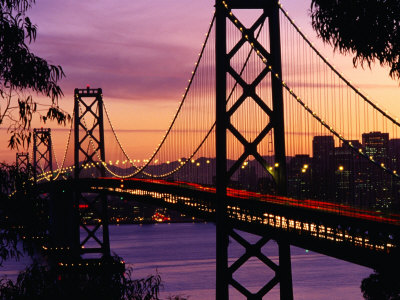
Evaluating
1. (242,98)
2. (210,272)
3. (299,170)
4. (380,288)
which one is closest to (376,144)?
(242,98)

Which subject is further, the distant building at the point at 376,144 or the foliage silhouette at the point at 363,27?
the distant building at the point at 376,144

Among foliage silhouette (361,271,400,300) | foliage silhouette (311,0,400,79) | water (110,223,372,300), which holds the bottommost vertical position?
water (110,223,372,300)

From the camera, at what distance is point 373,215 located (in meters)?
23.0

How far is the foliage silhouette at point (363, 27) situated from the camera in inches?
461

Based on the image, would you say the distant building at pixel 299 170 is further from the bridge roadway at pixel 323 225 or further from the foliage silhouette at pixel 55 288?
the foliage silhouette at pixel 55 288

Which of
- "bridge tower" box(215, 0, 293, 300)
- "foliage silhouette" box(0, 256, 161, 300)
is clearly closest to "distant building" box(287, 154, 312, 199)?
"bridge tower" box(215, 0, 293, 300)

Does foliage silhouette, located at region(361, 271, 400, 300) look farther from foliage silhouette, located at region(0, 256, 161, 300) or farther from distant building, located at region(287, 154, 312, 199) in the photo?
foliage silhouette, located at region(0, 256, 161, 300)

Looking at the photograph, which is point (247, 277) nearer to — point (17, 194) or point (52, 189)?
point (52, 189)

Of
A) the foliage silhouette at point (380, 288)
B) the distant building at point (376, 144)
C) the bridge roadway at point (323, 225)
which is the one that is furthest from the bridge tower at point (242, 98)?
the foliage silhouette at point (380, 288)

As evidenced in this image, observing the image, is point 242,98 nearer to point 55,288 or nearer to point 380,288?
point 380,288

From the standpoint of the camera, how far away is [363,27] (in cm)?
1201

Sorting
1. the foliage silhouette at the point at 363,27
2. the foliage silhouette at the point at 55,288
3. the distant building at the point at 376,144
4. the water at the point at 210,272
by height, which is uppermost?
the foliage silhouette at the point at 363,27

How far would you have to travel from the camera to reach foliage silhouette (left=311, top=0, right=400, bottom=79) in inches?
461

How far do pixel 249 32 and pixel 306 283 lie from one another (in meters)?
46.5
